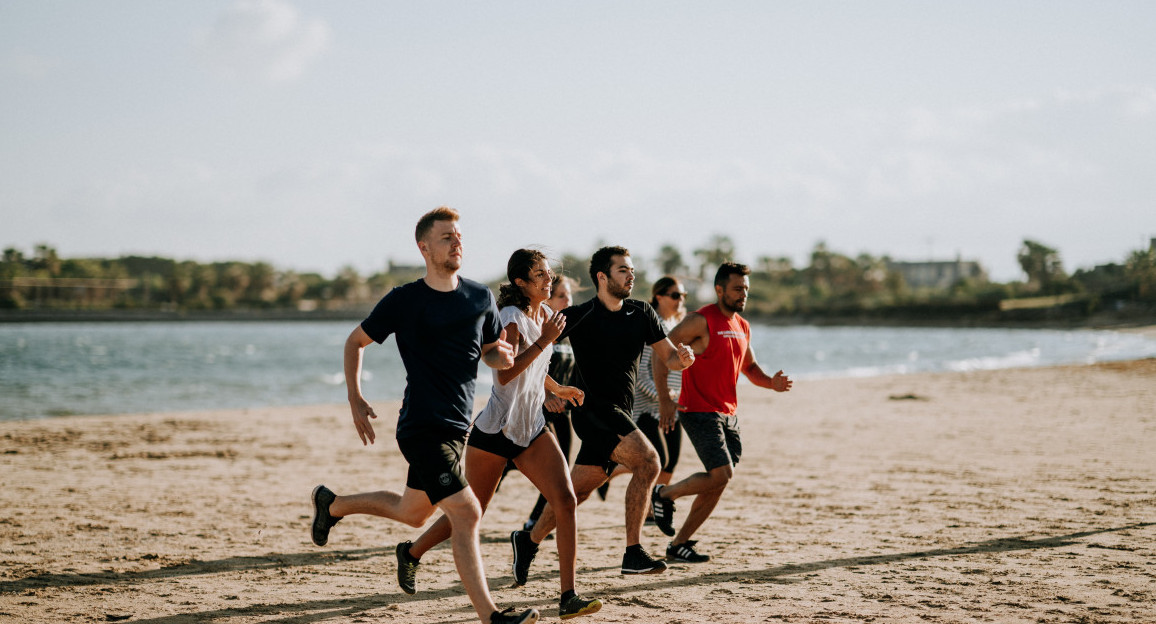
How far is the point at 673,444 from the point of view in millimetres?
7832

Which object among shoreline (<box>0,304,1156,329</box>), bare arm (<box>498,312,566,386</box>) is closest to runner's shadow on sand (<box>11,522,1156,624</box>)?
bare arm (<box>498,312,566,386</box>)

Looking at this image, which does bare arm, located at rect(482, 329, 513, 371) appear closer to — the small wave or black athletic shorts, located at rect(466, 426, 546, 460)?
black athletic shorts, located at rect(466, 426, 546, 460)

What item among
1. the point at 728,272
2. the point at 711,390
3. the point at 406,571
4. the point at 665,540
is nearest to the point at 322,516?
the point at 406,571

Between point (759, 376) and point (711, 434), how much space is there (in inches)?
29.0

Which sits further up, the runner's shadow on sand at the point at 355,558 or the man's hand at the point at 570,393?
the man's hand at the point at 570,393

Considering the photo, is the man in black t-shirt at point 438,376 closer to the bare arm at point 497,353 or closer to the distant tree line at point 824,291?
the bare arm at point 497,353

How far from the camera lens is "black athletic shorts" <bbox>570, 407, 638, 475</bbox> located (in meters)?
5.79

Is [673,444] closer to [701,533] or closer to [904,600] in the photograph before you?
[701,533]

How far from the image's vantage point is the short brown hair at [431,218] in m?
4.59

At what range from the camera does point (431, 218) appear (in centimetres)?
460

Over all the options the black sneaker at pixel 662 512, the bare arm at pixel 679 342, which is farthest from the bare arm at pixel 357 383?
the black sneaker at pixel 662 512

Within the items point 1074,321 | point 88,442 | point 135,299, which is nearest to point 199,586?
point 88,442

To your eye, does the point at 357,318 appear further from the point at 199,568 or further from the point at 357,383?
the point at 357,383

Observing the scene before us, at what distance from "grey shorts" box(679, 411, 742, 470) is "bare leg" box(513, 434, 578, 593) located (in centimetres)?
146
